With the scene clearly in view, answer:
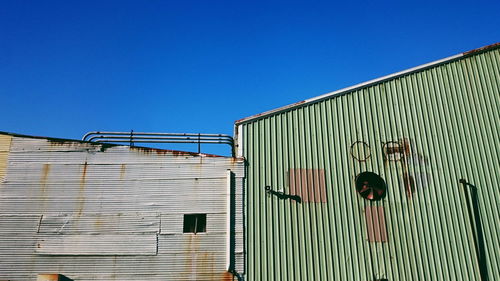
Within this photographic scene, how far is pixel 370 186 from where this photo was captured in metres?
14.4

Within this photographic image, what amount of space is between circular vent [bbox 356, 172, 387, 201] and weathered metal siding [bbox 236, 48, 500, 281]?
0.22 m

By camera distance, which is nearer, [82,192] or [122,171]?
[82,192]

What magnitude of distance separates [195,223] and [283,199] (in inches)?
133

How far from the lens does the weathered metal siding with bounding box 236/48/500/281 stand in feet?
43.7

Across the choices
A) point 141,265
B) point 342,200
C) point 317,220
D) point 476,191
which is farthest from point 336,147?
point 141,265

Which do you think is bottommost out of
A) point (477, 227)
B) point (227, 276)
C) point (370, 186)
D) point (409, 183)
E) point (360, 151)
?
point (227, 276)

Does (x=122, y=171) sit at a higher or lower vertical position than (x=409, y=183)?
higher

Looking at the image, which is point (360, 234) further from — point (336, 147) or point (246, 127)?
point (246, 127)

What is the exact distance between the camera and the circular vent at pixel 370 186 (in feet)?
Result: 46.8

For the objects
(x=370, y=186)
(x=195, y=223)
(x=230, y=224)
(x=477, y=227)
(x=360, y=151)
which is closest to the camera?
(x=230, y=224)

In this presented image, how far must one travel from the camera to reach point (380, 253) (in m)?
13.5

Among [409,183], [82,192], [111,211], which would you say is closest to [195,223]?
[111,211]

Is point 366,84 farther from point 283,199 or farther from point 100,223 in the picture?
point 100,223

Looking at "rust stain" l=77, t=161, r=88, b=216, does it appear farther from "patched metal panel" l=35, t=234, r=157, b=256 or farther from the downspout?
the downspout
